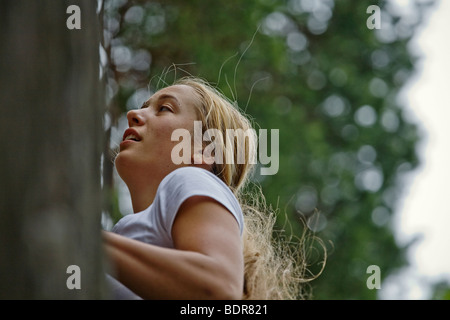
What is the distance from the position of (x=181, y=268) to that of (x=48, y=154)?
543mm

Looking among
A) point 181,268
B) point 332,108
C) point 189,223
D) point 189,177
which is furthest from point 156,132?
point 332,108

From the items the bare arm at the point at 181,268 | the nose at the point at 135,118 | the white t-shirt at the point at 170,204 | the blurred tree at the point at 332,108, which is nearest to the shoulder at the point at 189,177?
the white t-shirt at the point at 170,204

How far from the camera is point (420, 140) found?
43.2 feet

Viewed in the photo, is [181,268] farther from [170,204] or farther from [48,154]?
[48,154]

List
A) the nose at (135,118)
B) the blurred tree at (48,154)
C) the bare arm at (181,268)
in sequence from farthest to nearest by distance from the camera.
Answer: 1. the nose at (135,118)
2. the bare arm at (181,268)
3. the blurred tree at (48,154)

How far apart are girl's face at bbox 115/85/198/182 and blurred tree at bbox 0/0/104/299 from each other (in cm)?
106

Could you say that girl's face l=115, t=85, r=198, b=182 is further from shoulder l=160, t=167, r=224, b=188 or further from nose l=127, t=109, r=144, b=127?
shoulder l=160, t=167, r=224, b=188

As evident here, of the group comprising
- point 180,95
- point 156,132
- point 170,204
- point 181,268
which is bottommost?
point 181,268

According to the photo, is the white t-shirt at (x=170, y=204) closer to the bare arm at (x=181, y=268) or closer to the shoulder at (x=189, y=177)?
the shoulder at (x=189, y=177)

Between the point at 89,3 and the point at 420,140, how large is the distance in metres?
12.2

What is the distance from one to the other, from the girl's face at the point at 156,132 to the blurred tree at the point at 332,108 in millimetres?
6451

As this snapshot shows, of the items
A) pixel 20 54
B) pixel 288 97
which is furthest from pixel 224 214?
pixel 288 97

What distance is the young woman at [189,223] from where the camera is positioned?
5.73ft

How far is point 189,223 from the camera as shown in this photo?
74.1 inches
